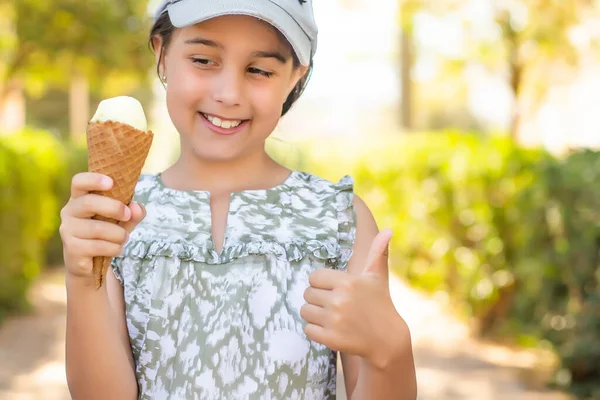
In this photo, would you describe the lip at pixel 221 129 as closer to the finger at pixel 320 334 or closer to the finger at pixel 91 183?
the finger at pixel 91 183

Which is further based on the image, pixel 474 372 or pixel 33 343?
pixel 33 343

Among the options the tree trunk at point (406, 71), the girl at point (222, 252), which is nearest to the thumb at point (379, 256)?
the girl at point (222, 252)

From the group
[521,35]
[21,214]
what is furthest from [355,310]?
[521,35]

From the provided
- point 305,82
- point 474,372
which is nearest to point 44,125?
point 474,372

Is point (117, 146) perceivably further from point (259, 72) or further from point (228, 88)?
point (259, 72)

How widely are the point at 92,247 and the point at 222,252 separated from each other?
0.44m

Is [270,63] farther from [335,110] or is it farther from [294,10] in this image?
[335,110]

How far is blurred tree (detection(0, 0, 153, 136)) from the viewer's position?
1239cm

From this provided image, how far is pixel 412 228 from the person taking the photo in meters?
8.11

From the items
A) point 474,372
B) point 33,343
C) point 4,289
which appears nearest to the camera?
point 474,372

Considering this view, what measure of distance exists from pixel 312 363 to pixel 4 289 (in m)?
6.42

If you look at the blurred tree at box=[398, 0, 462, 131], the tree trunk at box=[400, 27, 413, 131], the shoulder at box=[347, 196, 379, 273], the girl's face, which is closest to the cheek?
the girl's face

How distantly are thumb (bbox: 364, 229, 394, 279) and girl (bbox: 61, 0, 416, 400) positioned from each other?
0.24 meters

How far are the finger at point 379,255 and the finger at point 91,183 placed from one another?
513mm
